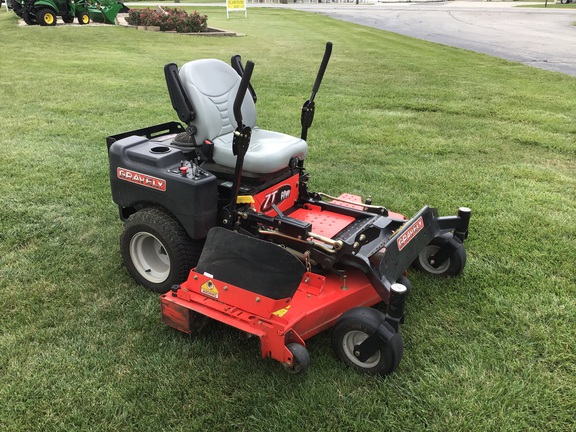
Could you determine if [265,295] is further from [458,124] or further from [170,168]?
[458,124]

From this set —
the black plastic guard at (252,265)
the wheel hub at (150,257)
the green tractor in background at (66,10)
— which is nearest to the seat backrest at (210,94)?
the wheel hub at (150,257)

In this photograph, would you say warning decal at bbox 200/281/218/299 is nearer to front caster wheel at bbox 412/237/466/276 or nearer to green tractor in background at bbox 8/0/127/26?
front caster wheel at bbox 412/237/466/276

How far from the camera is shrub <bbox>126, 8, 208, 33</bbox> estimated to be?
1719cm

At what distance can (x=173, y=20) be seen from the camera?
17266 mm

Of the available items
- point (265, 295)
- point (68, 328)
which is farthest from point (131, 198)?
point (265, 295)

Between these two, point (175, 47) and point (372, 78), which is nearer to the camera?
point (372, 78)

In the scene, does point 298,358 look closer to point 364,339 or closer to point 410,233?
point 364,339

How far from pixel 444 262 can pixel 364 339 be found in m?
1.09

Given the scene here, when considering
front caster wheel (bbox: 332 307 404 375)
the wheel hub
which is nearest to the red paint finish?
front caster wheel (bbox: 332 307 404 375)

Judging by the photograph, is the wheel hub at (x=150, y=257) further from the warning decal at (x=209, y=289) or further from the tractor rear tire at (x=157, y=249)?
the warning decal at (x=209, y=289)

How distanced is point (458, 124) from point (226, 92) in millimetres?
4389

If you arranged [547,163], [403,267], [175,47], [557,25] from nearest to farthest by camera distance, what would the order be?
[403,267] → [547,163] → [175,47] → [557,25]

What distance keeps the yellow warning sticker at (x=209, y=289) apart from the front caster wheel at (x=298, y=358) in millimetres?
494

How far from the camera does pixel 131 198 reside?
10.4ft
